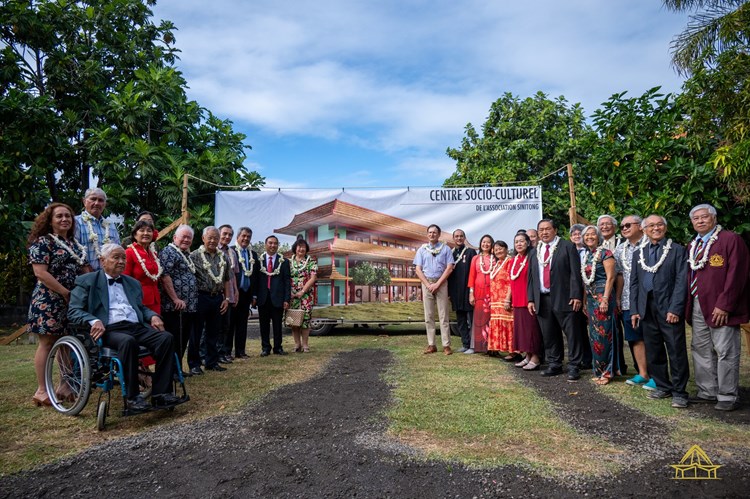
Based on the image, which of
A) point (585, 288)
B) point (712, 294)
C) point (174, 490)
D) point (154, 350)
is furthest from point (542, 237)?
point (174, 490)

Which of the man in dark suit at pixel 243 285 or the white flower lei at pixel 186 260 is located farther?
the man in dark suit at pixel 243 285

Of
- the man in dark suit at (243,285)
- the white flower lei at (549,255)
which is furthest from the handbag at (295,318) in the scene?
the white flower lei at (549,255)

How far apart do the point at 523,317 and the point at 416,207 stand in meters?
3.59

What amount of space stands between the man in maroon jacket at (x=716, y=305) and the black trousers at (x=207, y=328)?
15.5ft

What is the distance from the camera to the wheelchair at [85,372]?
3.43m

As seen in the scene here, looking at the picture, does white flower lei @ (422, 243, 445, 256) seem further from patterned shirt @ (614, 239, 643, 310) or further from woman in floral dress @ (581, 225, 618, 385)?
patterned shirt @ (614, 239, 643, 310)

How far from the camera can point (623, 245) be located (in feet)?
16.8

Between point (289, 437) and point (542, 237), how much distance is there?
3653 millimetres

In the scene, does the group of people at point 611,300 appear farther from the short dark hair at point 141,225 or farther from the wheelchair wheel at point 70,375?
the wheelchair wheel at point 70,375

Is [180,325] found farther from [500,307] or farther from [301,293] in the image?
[500,307]

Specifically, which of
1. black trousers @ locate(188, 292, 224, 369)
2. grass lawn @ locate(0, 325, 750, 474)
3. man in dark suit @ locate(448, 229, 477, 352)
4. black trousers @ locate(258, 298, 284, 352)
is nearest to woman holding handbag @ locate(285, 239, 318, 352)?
black trousers @ locate(258, 298, 284, 352)

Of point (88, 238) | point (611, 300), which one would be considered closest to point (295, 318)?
point (88, 238)

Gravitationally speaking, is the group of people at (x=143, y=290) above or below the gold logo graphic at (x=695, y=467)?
above

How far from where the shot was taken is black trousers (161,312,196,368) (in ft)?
16.3
